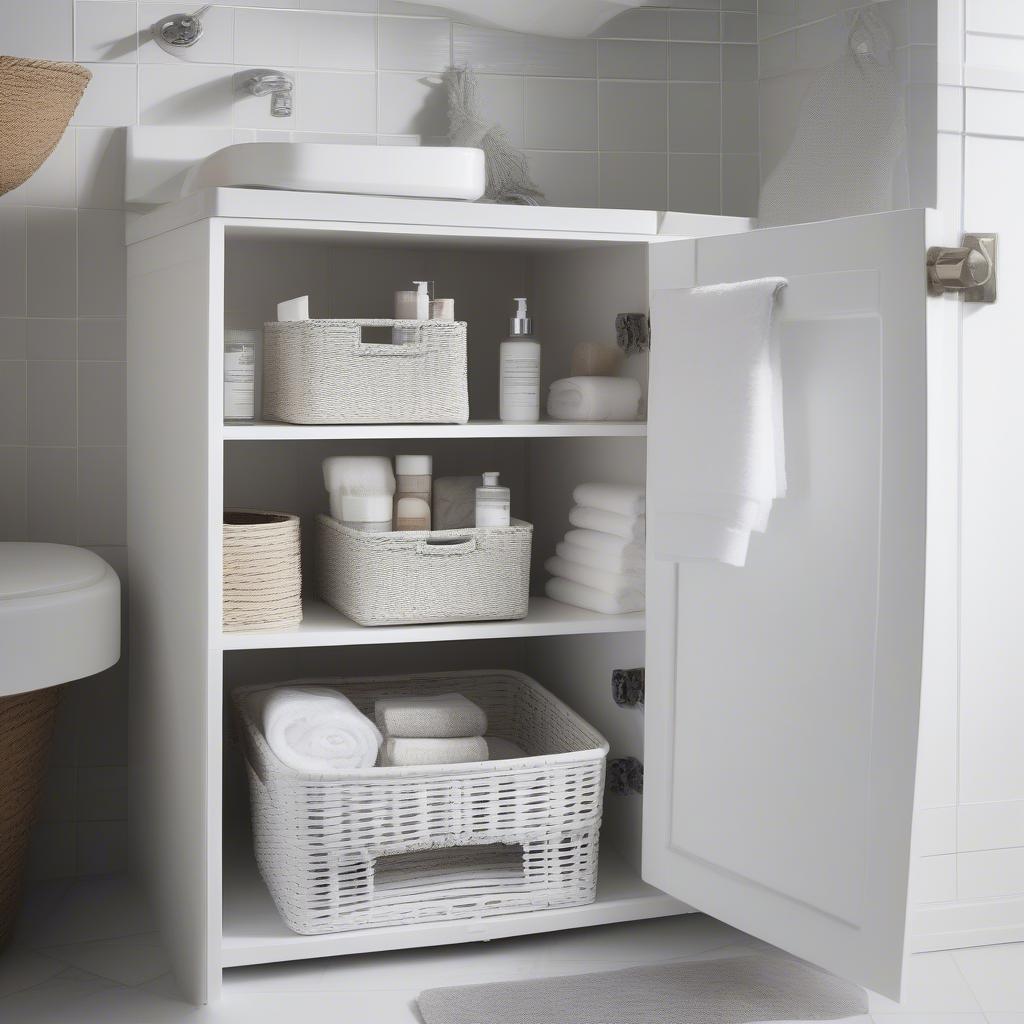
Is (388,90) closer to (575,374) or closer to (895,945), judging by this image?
(575,374)

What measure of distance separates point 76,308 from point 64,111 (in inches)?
14.8

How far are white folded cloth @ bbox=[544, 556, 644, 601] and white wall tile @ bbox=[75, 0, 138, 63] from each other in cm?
103

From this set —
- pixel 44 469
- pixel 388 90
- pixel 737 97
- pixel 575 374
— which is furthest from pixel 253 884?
pixel 737 97

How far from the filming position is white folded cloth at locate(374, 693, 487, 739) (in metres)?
1.82

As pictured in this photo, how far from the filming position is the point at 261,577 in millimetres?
1688

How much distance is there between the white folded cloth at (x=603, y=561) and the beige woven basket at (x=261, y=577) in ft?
1.41

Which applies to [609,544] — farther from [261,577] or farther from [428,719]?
[261,577]

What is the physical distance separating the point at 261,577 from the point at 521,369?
0.47 m

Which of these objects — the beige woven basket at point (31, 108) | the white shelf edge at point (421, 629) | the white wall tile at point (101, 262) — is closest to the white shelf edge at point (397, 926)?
the white shelf edge at point (421, 629)

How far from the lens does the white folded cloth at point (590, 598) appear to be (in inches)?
70.9

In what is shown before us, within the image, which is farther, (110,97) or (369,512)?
(110,97)

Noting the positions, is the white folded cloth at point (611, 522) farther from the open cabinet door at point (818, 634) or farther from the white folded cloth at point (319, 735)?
the white folded cloth at point (319, 735)

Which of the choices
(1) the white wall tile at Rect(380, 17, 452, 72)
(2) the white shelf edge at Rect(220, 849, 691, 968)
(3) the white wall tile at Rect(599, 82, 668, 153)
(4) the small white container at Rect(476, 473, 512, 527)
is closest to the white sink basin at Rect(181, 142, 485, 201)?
(4) the small white container at Rect(476, 473, 512, 527)

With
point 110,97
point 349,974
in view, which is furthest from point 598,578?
point 110,97
